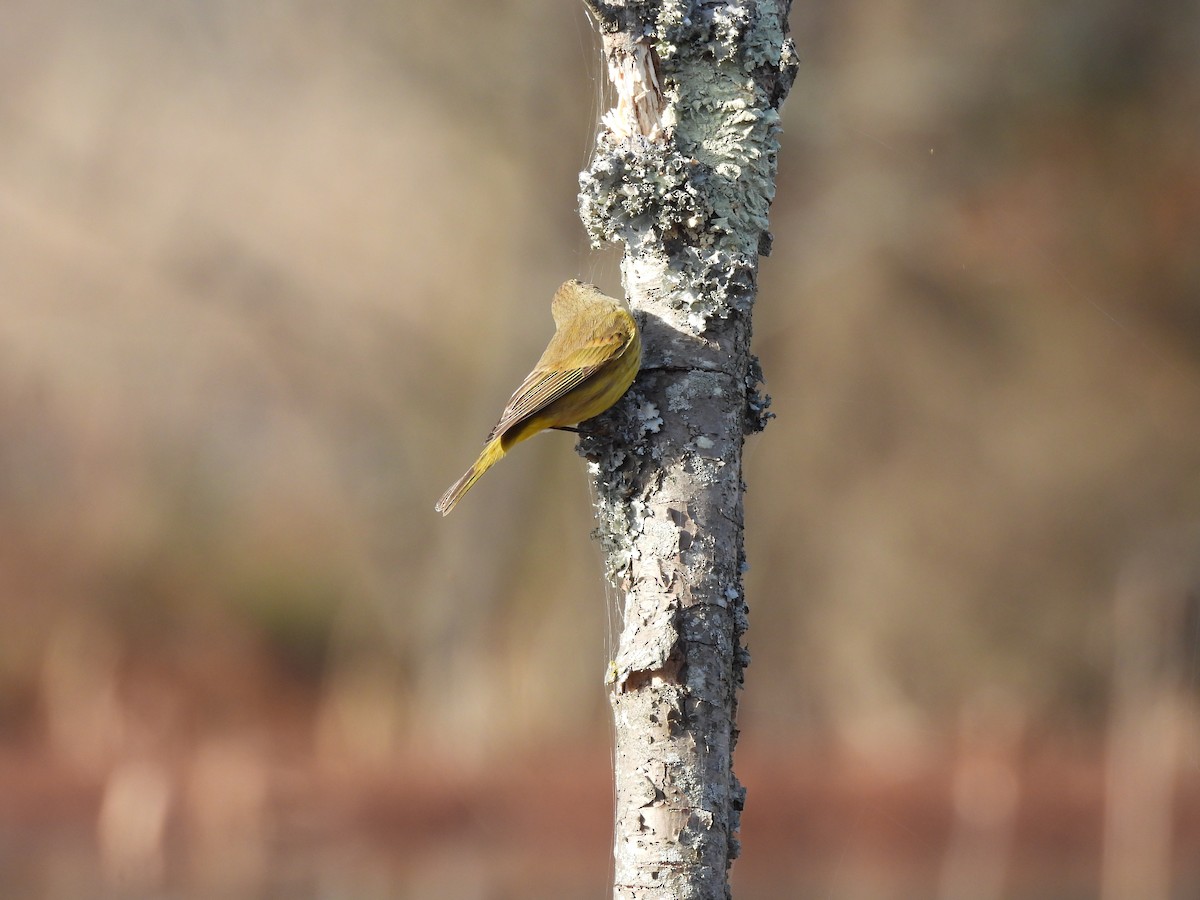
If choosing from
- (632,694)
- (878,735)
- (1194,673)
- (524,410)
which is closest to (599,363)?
(524,410)

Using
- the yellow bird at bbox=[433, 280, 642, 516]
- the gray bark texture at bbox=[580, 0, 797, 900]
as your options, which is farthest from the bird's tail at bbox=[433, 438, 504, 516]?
the gray bark texture at bbox=[580, 0, 797, 900]

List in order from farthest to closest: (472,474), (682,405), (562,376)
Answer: (472,474)
(562,376)
(682,405)

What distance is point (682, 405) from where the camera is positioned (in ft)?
4.03

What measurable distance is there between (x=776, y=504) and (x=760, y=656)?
646 mm

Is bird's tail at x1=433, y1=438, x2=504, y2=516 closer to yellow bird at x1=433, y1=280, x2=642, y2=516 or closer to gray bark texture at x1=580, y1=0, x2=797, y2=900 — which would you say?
yellow bird at x1=433, y1=280, x2=642, y2=516

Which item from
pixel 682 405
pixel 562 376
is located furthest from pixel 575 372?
pixel 682 405

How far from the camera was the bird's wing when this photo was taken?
127cm

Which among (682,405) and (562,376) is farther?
(562,376)

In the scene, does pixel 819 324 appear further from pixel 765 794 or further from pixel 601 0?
pixel 601 0

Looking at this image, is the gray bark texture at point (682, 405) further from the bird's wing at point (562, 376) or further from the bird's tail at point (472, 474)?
the bird's tail at point (472, 474)

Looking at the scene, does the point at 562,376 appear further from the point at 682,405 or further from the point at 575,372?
the point at 682,405

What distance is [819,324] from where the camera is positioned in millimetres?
5148

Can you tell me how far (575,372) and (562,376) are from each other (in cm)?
4

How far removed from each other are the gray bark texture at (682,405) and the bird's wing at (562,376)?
0.14 feet
